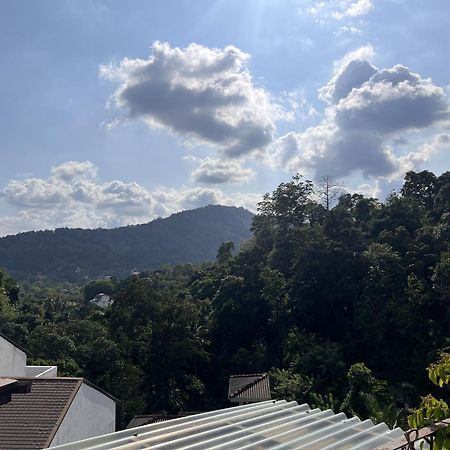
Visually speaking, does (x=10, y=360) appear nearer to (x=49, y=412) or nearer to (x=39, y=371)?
(x=39, y=371)

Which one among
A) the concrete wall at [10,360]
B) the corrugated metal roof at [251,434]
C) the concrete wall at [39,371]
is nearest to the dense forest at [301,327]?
the concrete wall at [39,371]

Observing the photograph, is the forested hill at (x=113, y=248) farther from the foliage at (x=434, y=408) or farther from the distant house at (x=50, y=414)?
the foliage at (x=434, y=408)

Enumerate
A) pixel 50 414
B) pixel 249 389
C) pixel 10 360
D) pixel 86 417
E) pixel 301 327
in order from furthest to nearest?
1. pixel 301 327
2. pixel 249 389
3. pixel 10 360
4. pixel 86 417
5. pixel 50 414

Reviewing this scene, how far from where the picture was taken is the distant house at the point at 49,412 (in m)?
8.61

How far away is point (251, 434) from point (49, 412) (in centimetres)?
626

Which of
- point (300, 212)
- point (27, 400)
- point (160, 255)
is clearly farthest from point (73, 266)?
point (27, 400)

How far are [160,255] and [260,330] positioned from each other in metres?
141

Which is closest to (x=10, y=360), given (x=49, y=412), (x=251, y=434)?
(x=49, y=412)

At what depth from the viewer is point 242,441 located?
14.7ft

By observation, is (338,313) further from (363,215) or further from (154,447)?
(154,447)

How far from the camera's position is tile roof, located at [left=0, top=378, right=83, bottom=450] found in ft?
28.2

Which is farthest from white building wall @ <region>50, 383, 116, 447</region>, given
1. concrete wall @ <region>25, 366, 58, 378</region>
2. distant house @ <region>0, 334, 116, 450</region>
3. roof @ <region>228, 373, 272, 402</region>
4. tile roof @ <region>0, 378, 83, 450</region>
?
roof @ <region>228, 373, 272, 402</region>

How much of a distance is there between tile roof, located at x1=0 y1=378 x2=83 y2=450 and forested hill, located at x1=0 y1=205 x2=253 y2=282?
13675 cm

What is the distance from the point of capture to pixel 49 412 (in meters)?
9.47
